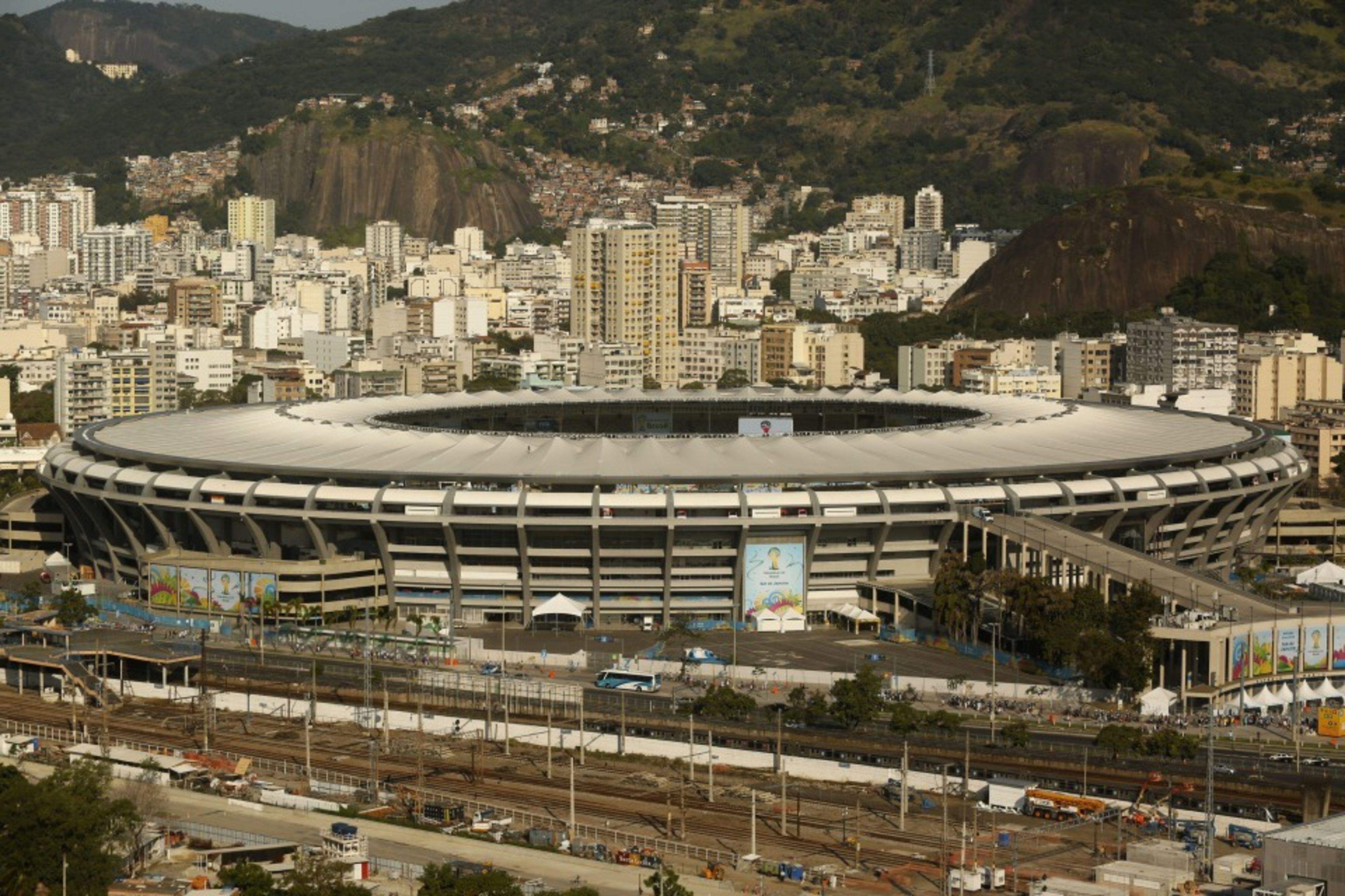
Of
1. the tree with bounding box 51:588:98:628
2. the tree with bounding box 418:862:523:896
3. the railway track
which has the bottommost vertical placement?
the railway track

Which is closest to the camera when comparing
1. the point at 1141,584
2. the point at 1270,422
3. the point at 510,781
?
the point at 510,781

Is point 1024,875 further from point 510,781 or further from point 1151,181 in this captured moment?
point 1151,181

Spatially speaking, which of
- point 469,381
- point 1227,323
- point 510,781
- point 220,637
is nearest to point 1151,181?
point 1227,323

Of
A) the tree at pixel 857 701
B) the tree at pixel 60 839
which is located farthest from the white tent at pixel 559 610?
the tree at pixel 60 839

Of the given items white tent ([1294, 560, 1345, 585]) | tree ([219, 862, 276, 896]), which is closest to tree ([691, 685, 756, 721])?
tree ([219, 862, 276, 896])

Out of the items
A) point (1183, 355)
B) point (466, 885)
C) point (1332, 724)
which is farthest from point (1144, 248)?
point (466, 885)

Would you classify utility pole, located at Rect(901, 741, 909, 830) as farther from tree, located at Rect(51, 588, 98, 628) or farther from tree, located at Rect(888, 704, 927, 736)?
tree, located at Rect(51, 588, 98, 628)

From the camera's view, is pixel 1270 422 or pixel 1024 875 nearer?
pixel 1024 875
